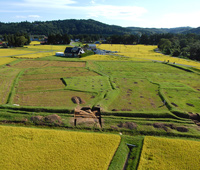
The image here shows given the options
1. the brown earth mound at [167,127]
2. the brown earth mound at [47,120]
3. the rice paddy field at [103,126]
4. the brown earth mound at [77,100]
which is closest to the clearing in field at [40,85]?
the rice paddy field at [103,126]

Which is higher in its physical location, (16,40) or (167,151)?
(16,40)

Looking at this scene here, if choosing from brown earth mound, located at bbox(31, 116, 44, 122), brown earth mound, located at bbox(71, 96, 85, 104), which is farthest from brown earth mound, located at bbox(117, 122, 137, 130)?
brown earth mound, located at bbox(31, 116, 44, 122)

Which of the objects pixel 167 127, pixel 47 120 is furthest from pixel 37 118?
pixel 167 127

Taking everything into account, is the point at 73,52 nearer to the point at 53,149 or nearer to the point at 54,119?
the point at 54,119

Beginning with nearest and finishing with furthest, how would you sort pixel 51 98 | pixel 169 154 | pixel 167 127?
pixel 169 154
pixel 167 127
pixel 51 98

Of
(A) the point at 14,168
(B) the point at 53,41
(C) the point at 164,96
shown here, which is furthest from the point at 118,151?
(B) the point at 53,41

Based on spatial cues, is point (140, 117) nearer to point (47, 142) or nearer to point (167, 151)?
point (167, 151)

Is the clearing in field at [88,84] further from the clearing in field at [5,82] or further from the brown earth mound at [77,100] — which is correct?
the clearing in field at [5,82]
